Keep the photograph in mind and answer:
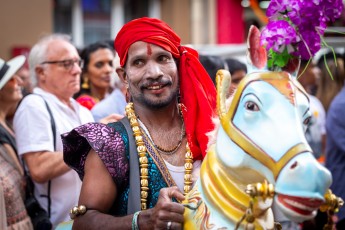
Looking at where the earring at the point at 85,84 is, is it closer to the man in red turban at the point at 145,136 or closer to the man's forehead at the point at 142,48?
the man in red turban at the point at 145,136

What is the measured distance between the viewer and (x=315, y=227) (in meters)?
5.64

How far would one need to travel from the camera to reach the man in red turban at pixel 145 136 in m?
2.83

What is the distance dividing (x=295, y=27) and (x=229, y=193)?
0.66 metres

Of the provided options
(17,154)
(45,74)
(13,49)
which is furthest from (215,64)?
(13,49)

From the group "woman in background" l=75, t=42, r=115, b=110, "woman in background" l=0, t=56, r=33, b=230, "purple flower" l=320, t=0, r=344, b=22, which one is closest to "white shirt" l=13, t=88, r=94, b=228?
"woman in background" l=0, t=56, r=33, b=230

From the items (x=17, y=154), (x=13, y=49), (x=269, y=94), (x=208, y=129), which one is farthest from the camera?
(x=13, y=49)

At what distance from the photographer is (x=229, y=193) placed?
242 cm

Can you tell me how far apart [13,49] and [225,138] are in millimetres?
10328

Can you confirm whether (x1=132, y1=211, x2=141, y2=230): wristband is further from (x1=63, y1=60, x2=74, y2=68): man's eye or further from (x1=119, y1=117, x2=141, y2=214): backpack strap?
(x1=63, y1=60, x2=74, y2=68): man's eye

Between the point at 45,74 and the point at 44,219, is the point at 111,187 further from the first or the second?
the point at 45,74

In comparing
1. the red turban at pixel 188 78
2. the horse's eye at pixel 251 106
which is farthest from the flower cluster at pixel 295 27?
the red turban at pixel 188 78

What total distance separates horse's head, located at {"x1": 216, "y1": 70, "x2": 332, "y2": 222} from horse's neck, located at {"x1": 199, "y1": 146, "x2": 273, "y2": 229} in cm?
3

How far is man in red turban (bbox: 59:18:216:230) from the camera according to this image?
2832mm

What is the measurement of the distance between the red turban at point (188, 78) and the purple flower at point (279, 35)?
2.19ft
